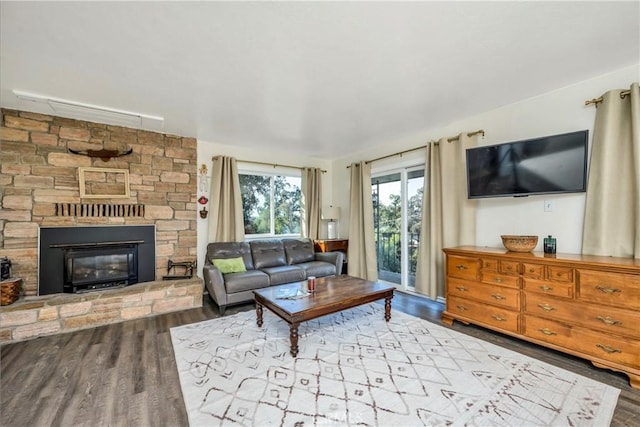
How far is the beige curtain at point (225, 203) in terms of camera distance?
4336 mm

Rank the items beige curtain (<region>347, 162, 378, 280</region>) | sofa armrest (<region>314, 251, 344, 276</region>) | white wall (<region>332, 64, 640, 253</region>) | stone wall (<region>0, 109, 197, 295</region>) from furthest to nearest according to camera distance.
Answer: beige curtain (<region>347, 162, 378, 280</region>)
sofa armrest (<region>314, 251, 344, 276</region>)
stone wall (<region>0, 109, 197, 295</region>)
white wall (<region>332, 64, 640, 253</region>)

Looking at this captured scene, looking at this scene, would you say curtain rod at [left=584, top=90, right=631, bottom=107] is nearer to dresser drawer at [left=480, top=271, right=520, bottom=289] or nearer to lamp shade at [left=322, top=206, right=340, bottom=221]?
dresser drawer at [left=480, top=271, right=520, bottom=289]

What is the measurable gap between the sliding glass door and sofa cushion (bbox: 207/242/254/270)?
2.34 meters

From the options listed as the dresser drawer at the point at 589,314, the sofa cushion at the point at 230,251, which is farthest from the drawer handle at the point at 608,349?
the sofa cushion at the point at 230,251

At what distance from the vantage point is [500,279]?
2.54 m

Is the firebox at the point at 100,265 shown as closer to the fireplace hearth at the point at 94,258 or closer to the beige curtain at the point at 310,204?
the fireplace hearth at the point at 94,258

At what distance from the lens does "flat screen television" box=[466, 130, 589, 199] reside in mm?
2387

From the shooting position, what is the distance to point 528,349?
2367 mm

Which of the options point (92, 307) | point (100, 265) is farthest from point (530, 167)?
point (100, 265)

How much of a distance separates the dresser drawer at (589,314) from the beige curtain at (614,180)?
628mm

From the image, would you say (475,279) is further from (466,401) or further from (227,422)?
(227,422)

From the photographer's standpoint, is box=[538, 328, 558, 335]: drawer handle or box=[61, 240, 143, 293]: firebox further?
box=[61, 240, 143, 293]: firebox

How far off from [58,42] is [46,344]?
2.71 m

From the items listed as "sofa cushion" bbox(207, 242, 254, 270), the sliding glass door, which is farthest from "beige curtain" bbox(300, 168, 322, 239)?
"sofa cushion" bbox(207, 242, 254, 270)
